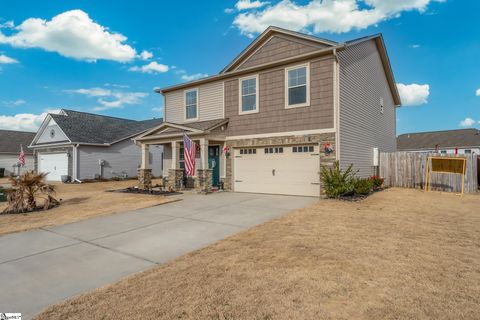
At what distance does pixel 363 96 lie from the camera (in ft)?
44.8

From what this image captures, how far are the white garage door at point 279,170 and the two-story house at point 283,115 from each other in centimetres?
4

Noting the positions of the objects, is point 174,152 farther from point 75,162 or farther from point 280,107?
point 75,162

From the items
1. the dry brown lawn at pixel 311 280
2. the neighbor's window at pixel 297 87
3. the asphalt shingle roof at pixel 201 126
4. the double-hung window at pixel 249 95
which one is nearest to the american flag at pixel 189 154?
the asphalt shingle roof at pixel 201 126

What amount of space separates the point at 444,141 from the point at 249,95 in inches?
1470

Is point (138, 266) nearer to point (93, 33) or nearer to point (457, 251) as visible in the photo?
point (457, 251)

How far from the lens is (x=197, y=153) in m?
14.9

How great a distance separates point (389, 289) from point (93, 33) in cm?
1821

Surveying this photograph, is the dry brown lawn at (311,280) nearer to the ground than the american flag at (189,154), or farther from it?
nearer to the ground

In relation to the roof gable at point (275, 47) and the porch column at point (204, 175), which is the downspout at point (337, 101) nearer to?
the roof gable at point (275, 47)

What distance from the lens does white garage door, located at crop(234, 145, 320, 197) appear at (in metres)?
11.6

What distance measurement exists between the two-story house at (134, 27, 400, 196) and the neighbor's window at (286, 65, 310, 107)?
42 mm

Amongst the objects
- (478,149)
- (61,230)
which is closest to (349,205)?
(61,230)

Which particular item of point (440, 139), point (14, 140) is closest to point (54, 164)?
point (14, 140)

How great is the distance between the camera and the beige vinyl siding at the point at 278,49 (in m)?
12.1
